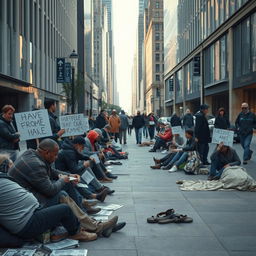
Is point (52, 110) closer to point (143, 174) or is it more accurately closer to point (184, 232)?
point (143, 174)

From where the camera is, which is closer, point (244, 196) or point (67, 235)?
point (67, 235)

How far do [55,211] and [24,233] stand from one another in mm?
443

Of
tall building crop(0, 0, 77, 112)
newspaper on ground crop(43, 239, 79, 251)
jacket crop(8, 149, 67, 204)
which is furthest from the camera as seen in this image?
tall building crop(0, 0, 77, 112)

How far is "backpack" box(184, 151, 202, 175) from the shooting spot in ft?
38.6

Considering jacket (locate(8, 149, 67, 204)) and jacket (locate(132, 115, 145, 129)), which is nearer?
jacket (locate(8, 149, 67, 204))

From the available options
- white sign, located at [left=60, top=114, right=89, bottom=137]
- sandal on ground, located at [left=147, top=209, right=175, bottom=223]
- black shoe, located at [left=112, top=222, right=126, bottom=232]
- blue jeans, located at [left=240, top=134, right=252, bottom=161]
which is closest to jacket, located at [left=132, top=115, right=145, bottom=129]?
blue jeans, located at [left=240, top=134, right=252, bottom=161]

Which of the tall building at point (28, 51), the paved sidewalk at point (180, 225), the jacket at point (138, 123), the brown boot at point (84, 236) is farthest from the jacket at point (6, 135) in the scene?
the jacket at point (138, 123)

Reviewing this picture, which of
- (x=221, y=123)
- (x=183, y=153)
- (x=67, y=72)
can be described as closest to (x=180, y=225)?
(x=183, y=153)

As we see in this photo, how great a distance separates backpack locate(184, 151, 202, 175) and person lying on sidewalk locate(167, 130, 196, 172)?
0.17m

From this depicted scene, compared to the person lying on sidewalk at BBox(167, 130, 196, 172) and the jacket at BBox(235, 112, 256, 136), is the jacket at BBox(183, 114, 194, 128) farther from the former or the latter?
the person lying on sidewalk at BBox(167, 130, 196, 172)

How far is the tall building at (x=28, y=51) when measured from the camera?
26.3m

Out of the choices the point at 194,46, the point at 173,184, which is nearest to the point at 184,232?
the point at 173,184

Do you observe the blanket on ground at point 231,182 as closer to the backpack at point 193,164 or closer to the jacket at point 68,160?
the backpack at point 193,164

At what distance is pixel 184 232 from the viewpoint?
6023 mm
